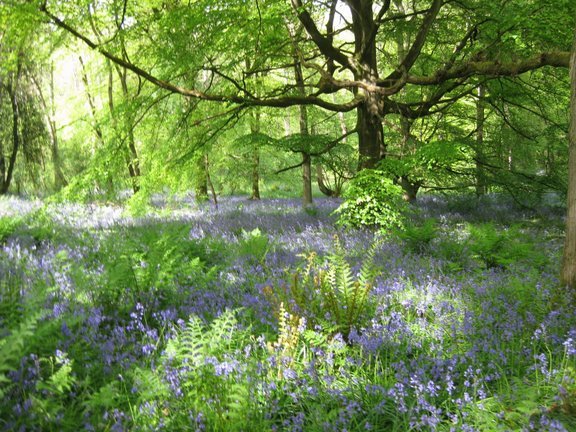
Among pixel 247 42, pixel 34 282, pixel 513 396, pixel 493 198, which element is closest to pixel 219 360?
pixel 513 396

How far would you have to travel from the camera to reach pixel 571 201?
3738 millimetres

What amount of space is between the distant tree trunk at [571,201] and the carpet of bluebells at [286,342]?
25cm

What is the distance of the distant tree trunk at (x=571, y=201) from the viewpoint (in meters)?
3.68

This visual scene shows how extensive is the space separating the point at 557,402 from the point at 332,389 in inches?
49.6

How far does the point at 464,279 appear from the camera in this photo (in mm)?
4789

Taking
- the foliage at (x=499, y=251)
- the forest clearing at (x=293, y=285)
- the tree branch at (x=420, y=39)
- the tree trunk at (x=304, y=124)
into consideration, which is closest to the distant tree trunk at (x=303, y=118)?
the tree trunk at (x=304, y=124)

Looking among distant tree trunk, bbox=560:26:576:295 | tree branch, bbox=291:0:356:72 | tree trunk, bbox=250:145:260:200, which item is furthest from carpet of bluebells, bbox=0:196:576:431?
tree trunk, bbox=250:145:260:200

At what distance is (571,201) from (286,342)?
3.06m

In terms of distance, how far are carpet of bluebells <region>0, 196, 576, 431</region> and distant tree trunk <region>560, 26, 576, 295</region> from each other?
0.83 ft

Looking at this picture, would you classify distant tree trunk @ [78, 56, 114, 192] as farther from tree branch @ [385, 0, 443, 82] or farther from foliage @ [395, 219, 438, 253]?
tree branch @ [385, 0, 443, 82]

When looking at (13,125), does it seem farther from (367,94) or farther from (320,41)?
(367,94)

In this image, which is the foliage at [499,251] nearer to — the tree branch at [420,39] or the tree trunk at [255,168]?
the tree branch at [420,39]

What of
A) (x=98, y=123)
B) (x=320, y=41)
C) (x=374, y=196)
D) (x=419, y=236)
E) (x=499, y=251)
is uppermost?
(x=320, y=41)

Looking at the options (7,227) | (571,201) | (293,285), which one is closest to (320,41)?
(571,201)
